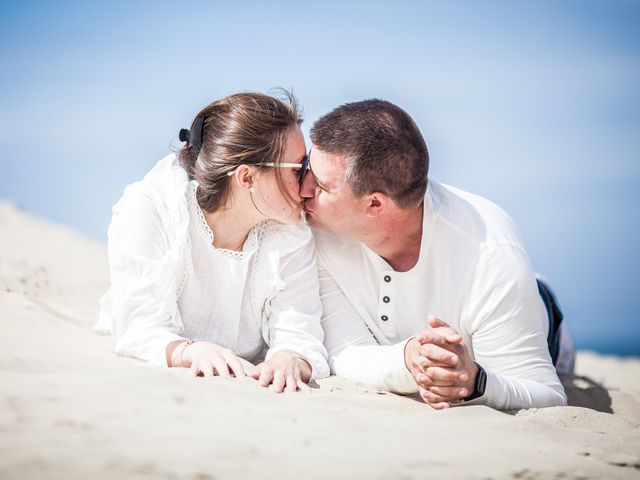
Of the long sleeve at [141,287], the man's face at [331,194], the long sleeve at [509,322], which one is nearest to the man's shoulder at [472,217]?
the long sleeve at [509,322]

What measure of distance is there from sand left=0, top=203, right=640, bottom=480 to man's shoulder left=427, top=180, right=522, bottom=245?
42.7 inches

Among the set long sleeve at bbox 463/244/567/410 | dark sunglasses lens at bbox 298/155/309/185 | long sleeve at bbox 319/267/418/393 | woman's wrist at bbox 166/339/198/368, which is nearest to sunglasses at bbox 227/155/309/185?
dark sunglasses lens at bbox 298/155/309/185

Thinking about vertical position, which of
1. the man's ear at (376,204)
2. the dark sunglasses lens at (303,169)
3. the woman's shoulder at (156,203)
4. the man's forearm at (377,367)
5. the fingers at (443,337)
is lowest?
the man's forearm at (377,367)

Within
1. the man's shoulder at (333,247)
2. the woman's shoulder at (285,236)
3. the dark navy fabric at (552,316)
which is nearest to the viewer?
the woman's shoulder at (285,236)

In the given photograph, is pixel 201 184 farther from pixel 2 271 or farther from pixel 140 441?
pixel 2 271

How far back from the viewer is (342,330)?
4.59m

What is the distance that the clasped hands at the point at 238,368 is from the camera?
361 centimetres

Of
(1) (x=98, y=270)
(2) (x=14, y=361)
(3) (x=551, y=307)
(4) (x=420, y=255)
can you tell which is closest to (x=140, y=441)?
(2) (x=14, y=361)

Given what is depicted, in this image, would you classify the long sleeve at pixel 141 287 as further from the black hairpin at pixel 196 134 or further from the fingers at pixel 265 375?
the fingers at pixel 265 375

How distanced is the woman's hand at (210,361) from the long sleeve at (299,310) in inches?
17.4

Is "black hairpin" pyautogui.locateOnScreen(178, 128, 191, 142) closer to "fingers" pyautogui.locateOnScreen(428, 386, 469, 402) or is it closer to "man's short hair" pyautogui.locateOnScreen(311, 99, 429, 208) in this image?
"man's short hair" pyautogui.locateOnScreen(311, 99, 429, 208)

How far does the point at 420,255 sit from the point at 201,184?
1373 mm

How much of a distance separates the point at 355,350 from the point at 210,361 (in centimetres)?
105

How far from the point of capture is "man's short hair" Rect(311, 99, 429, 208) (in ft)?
14.0
